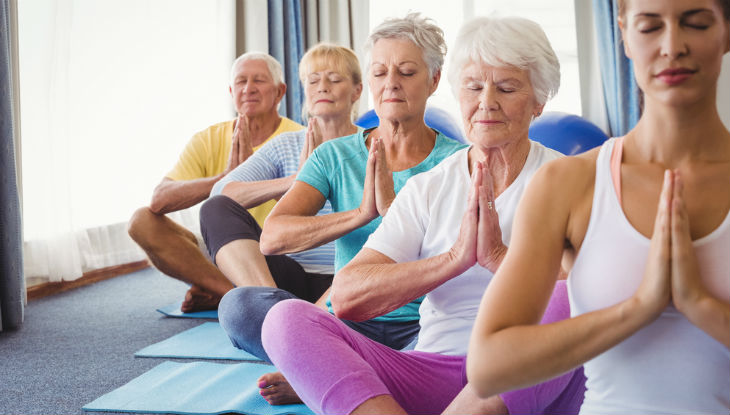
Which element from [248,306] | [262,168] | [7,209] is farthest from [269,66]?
[248,306]

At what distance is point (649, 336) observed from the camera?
94 centimetres

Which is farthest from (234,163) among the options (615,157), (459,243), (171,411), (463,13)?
(463,13)

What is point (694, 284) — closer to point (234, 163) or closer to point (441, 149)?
point (441, 149)

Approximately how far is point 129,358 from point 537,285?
6.53 feet

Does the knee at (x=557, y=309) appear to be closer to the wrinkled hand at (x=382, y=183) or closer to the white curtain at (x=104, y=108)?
the wrinkled hand at (x=382, y=183)

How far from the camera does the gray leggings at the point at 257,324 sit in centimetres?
173

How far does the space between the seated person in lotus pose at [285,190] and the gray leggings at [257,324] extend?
25.2 inches

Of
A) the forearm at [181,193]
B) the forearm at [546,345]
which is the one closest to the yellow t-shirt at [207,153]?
the forearm at [181,193]

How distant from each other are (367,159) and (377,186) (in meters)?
0.19

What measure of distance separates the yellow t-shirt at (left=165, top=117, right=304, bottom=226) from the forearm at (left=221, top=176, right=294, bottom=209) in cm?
64

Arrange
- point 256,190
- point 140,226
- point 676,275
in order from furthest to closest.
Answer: point 140,226 < point 256,190 < point 676,275

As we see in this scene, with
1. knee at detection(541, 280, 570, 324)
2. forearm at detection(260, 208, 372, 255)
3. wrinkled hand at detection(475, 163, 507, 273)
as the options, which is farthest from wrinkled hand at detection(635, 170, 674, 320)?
forearm at detection(260, 208, 372, 255)

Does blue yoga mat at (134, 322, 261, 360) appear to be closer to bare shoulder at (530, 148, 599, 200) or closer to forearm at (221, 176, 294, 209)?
forearm at (221, 176, 294, 209)

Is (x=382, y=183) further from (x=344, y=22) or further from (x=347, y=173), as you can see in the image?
(x=344, y=22)
